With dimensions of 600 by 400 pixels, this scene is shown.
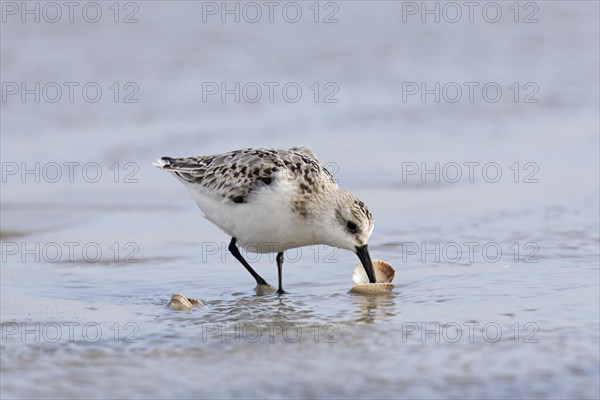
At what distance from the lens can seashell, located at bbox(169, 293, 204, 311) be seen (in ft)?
21.4

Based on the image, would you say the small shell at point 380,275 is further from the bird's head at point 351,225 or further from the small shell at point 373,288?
the small shell at point 373,288

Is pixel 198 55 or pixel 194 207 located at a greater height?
pixel 198 55

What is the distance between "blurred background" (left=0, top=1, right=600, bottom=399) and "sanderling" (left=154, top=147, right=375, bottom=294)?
34 centimetres

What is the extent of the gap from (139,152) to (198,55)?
3670 millimetres

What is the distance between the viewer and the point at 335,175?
10.4 metres

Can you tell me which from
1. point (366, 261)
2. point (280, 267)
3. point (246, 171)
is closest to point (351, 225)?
point (366, 261)

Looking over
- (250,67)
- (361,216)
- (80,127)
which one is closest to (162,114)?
(80,127)

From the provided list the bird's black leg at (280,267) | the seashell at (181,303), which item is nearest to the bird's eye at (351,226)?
the bird's black leg at (280,267)

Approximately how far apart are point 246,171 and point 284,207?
1.49 feet

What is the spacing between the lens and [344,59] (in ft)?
48.2

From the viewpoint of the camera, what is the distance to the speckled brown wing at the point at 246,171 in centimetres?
721

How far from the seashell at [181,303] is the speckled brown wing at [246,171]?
908 millimetres

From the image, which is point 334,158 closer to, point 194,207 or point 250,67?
point 194,207

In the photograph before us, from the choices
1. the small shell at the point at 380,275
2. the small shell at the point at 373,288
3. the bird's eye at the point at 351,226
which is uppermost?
the bird's eye at the point at 351,226
